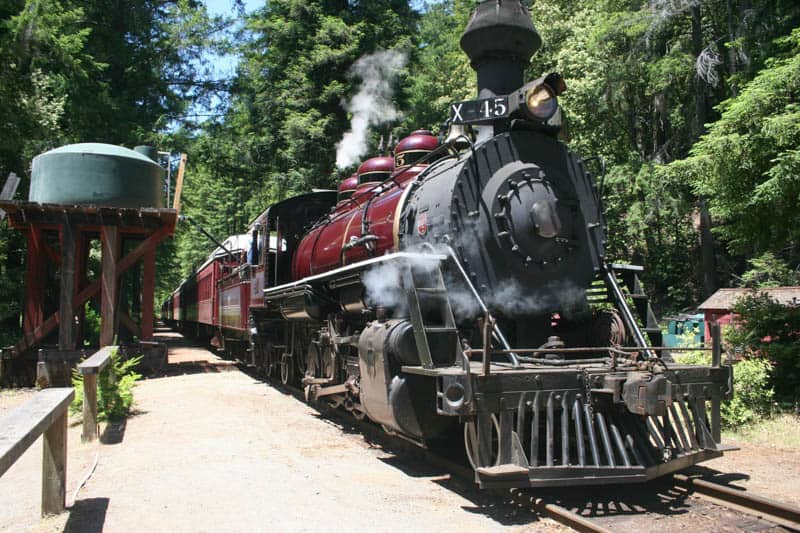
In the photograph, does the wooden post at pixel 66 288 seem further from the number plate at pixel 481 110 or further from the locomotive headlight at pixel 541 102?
the locomotive headlight at pixel 541 102

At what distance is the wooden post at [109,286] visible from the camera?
12992mm

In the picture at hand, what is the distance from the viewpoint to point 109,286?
13156 millimetres

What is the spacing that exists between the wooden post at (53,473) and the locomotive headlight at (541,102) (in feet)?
16.0

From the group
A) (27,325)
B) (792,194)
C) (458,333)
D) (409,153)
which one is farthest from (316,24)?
(458,333)

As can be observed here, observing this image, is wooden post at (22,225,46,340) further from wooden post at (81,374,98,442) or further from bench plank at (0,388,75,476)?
bench plank at (0,388,75,476)

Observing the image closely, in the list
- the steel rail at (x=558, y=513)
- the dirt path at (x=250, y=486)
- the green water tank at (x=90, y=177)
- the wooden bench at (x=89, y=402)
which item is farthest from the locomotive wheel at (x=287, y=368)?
the steel rail at (x=558, y=513)

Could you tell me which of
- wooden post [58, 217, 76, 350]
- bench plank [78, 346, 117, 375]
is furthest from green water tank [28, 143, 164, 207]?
bench plank [78, 346, 117, 375]

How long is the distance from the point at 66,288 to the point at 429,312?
9.60 meters

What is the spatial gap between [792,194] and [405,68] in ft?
54.7

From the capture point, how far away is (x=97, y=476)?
20.0 feet

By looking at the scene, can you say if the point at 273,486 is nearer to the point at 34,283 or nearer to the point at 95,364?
the point at 95,364

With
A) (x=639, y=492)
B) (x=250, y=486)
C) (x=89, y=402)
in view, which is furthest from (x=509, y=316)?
(x=89, y=402)

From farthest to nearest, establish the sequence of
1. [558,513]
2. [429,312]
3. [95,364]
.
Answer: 1. [95,364]
2. [429,312]
3. [558,513]

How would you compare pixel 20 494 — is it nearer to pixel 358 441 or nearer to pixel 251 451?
pixel 251 451
